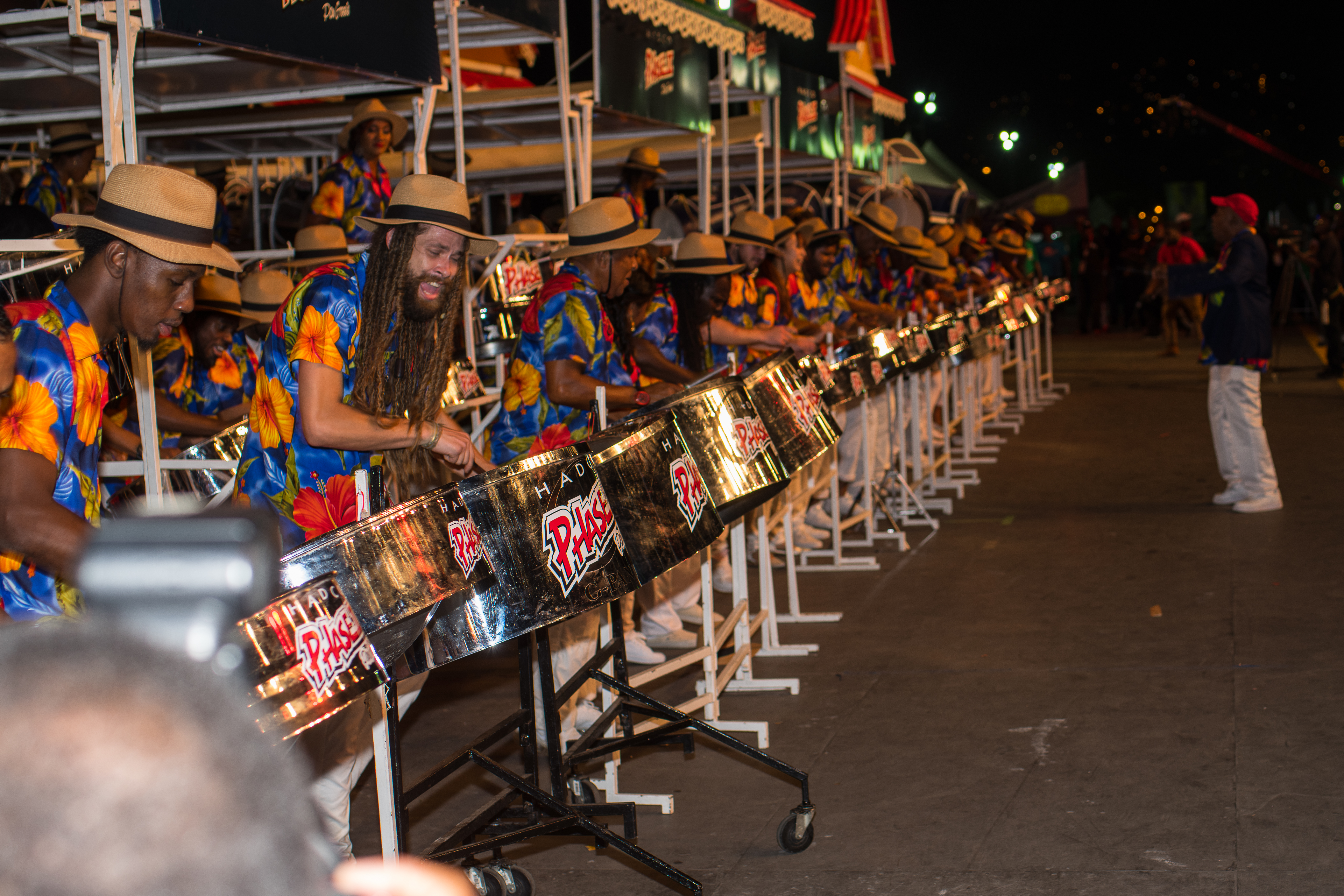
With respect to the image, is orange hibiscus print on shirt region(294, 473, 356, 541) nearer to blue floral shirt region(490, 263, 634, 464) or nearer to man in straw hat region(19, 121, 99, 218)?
blue floral shirt region(490, 263, 634, 464)

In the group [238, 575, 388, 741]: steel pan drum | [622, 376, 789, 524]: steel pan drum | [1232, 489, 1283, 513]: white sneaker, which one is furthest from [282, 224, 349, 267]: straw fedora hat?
[1232, 489, 1283, 513]: white sneaker

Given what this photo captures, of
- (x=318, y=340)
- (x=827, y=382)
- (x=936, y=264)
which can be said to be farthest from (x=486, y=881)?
(x=936, y=264)

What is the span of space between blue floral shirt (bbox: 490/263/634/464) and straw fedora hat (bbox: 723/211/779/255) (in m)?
2.48

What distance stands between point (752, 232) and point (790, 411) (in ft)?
8.72

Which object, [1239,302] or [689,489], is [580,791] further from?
[1239,302]

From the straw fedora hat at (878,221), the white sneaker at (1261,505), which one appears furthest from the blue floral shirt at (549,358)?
the straw fedora hat at (878,221)

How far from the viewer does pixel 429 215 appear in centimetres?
294

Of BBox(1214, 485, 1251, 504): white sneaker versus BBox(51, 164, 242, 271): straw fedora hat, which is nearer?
BBox(51, 164, 242, 271): straw fedora hat

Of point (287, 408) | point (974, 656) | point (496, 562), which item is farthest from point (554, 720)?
point (974, 656)

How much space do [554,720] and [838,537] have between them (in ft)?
11.2

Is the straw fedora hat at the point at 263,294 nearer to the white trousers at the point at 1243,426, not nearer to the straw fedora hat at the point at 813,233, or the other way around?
the straw fedora hat at the point at 813,233

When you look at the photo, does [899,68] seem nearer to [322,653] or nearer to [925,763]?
[925,763]

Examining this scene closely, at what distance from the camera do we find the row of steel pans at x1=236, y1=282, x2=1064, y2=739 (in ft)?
5.78

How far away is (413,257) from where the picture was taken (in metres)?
2.93
